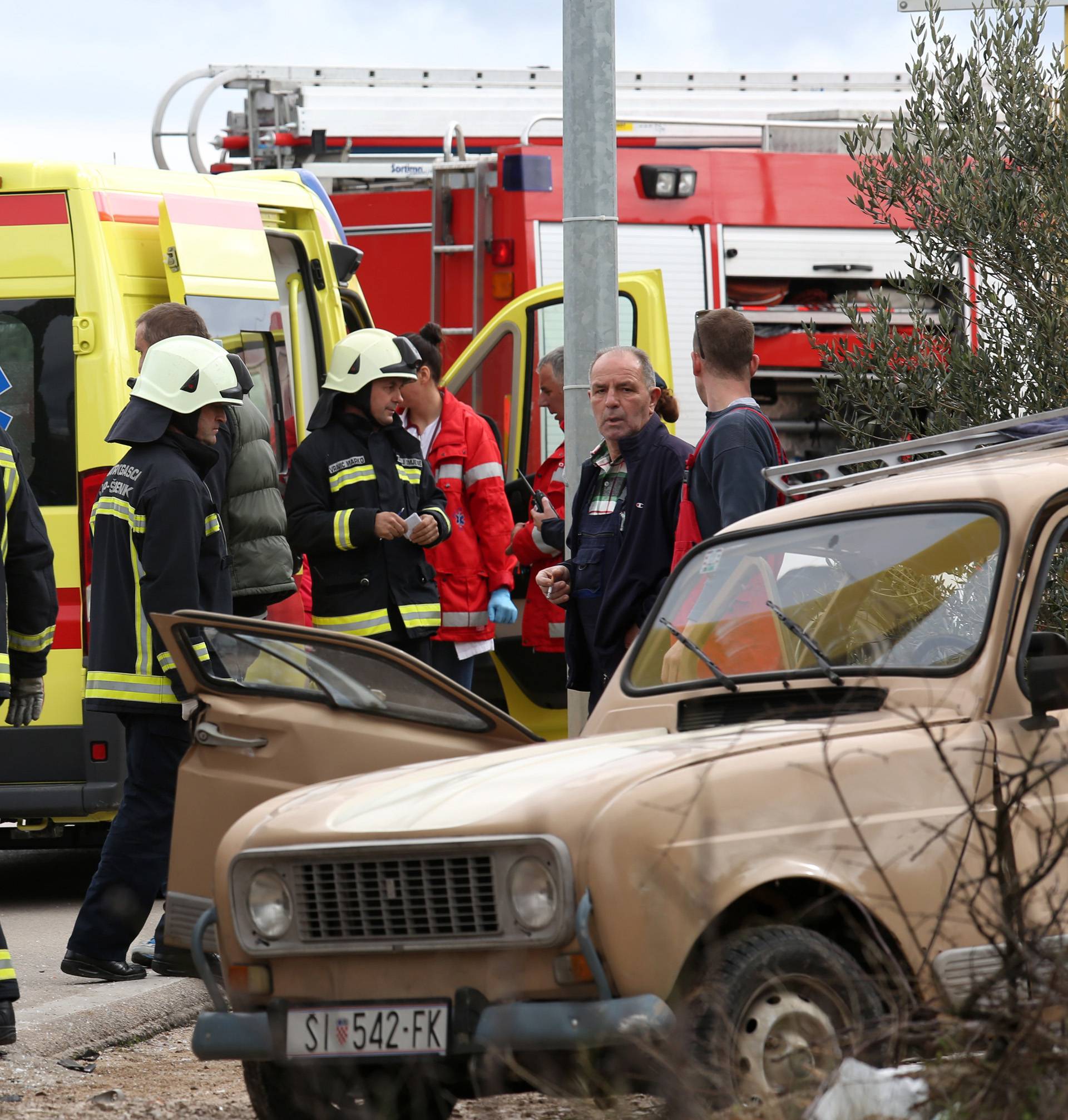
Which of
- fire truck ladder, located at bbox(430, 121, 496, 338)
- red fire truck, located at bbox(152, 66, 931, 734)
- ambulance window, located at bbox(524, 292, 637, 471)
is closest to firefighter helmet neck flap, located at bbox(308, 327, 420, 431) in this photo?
ambulance window, located at bbox(524, 292, 637, 471)

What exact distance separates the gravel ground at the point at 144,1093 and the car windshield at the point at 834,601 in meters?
1.08

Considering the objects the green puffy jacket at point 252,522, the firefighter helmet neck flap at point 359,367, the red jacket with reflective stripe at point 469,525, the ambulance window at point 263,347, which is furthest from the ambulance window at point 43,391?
the red jacket with reflective stripe at point 469,525

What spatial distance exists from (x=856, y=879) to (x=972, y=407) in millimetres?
4090

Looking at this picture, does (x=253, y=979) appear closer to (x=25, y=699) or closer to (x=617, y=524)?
(x=25, y=699)

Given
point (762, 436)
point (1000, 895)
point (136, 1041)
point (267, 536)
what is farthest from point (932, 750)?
point (267, 536)

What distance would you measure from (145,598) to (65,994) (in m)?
1.26

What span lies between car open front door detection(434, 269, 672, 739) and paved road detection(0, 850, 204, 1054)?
2101mm

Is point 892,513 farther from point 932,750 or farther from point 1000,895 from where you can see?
point 1000,895

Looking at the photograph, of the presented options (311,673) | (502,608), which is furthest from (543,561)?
(311,673)

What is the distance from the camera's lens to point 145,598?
6.00 m

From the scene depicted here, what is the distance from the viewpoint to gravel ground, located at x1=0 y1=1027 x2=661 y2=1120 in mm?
4516

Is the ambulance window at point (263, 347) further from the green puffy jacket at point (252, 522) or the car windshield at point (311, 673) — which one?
the car windshield at point (311, 673)

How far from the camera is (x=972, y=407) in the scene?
741 cm

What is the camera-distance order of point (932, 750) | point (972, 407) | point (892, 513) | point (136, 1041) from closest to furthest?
point (932, 750)
point (892, 513)
point (136, 1041)
point (972, 407)
